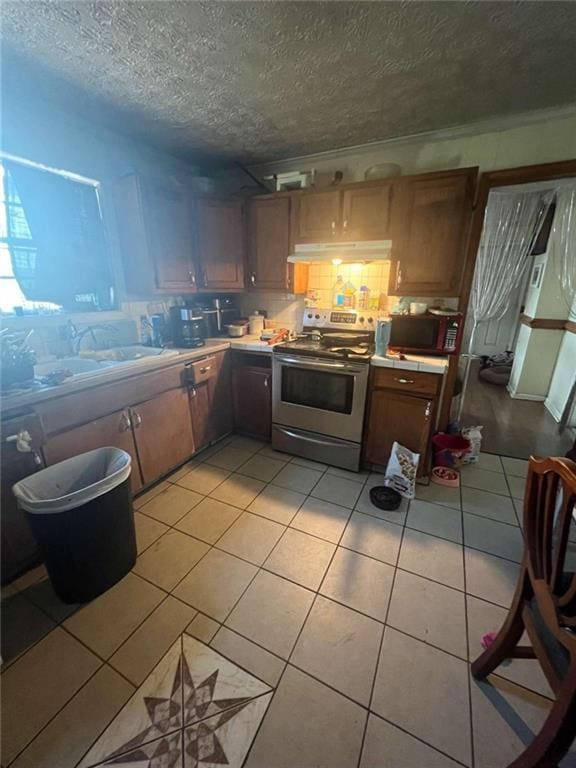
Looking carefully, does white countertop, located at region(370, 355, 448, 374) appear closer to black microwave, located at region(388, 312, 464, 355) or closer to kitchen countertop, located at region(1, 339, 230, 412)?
black microwave, located at region(388, 312, 464, 355)

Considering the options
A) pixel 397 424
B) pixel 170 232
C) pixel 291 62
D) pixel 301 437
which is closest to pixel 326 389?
pixel 301 437

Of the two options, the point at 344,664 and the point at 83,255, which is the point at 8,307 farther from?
the point at 344,664

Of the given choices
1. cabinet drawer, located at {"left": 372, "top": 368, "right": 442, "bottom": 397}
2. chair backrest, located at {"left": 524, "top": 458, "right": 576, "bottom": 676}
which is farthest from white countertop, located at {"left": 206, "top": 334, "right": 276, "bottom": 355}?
chair backrest, located at {"left": 524, "top": 458, "right": 576, "bottom": 676}

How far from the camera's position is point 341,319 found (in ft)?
8.62

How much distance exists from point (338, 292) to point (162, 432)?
5.97 feet

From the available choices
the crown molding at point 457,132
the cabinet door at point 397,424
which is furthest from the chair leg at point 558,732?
the crown molding at point 457,132

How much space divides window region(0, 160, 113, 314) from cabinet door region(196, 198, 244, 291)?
2.44 feet

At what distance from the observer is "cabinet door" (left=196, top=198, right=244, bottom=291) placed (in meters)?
2.60

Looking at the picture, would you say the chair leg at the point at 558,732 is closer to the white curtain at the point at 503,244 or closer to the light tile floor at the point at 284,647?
the light tile floor at the point at 284,647

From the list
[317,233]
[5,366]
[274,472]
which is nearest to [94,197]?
[5,366]

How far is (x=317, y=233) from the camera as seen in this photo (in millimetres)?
2471

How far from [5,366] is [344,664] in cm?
195

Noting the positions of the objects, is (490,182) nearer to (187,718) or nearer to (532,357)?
(532,357)

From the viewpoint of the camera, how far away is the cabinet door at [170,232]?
229cm
